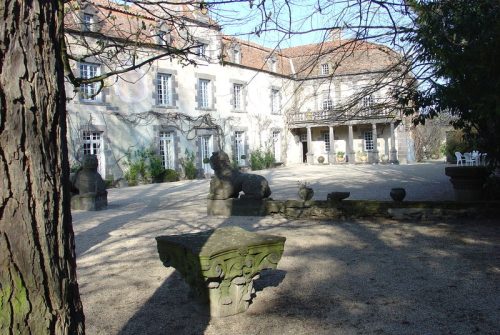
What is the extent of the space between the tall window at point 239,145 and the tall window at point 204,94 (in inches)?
106

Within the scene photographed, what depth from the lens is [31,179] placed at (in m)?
1.32

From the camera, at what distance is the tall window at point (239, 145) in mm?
24056

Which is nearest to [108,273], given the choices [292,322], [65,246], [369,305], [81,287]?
[81,287]

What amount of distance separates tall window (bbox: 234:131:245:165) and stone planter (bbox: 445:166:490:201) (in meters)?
16.2

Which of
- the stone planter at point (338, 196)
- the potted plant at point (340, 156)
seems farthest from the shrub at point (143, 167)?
the potted plant at point (340, 156)

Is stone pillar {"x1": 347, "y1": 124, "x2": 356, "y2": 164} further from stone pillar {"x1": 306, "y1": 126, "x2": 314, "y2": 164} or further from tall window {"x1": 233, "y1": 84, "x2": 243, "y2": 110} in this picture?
tall window {"x1": 233, "y1": 84, "x2": 243, "y2": 110}

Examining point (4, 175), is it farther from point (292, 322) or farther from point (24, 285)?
point (292, 322)

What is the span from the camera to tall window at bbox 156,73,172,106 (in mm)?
19672

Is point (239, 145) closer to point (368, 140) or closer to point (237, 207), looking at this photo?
point (368, 140)

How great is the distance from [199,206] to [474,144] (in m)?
5.63

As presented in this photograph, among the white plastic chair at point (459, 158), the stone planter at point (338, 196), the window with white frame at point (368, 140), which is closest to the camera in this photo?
the stone planter at point (338, 196)

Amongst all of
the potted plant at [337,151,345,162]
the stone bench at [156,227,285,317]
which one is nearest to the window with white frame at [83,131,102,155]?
the stone bench at [156,227,285,317]

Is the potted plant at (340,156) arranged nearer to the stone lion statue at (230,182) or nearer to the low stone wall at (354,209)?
the stone lion statue at (230,182)

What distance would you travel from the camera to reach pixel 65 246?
56.3 inches
